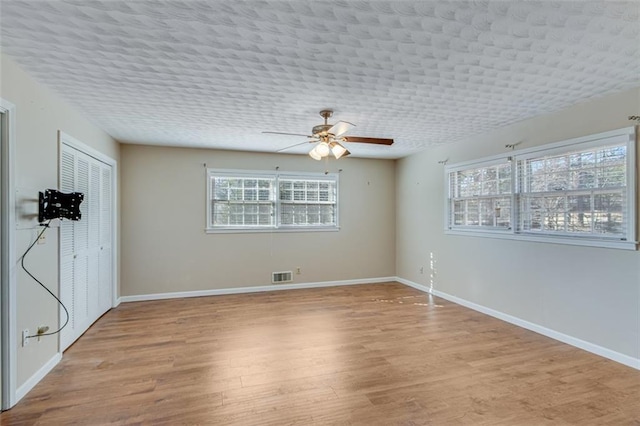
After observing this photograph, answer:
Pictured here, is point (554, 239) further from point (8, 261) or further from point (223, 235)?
point (8, 261)

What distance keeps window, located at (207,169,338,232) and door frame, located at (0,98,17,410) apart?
3.09 m

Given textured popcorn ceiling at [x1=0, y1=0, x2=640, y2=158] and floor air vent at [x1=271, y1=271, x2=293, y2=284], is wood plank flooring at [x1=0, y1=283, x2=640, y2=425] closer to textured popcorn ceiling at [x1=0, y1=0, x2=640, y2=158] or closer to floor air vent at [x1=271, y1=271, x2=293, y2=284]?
floor air vent at [x1=271, y1=271, x2=293, y2=284]

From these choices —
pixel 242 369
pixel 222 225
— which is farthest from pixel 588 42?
pixel 222 225

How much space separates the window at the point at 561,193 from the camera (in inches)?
117

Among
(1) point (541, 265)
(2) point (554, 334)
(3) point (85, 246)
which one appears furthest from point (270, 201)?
(2) point (554, 334)

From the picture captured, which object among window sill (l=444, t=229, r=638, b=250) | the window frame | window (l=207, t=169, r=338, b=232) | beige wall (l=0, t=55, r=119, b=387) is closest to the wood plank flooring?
beige wall (l=0, t=55, r=119, b=387)

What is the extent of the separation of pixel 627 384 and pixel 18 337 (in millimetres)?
4660

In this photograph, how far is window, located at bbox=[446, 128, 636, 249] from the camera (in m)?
2.96

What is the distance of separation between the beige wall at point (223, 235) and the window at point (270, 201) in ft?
0.43

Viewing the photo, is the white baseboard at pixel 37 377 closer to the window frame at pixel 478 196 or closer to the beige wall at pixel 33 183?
the beige wall at pixel 33 183

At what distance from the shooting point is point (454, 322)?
13.2 feet

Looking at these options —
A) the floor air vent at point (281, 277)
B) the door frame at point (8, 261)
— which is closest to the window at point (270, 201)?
the floor air vent at point (281, 277)

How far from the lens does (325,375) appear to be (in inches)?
106

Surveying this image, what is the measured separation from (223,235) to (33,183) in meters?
2.99
